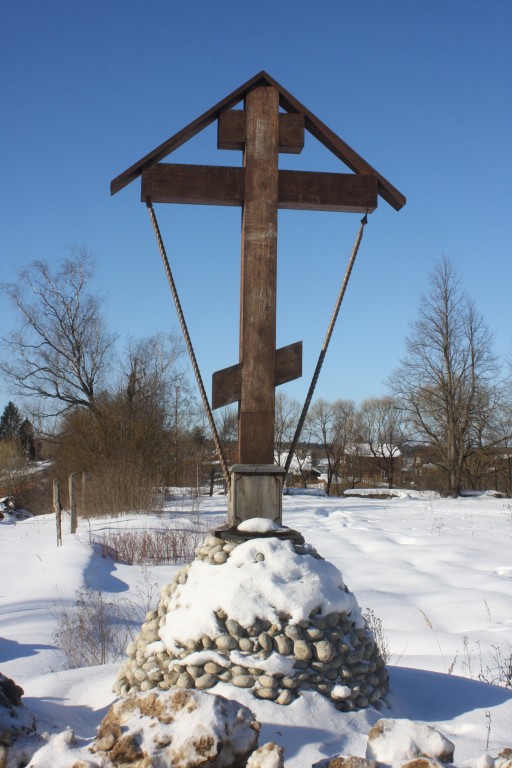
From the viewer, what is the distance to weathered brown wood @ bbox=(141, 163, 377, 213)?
3707 millimetres

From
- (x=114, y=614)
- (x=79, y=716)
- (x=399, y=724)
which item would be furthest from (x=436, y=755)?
(x=114, y=614)

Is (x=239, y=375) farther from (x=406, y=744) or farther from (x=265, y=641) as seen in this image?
(x=406, y=744)

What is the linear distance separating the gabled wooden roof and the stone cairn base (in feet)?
7.56

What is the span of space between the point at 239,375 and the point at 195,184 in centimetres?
109

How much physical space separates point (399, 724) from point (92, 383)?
76.0 feet

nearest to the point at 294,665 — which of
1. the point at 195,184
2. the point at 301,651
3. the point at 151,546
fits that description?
the point at 301,651

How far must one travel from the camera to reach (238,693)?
2701 millimetres

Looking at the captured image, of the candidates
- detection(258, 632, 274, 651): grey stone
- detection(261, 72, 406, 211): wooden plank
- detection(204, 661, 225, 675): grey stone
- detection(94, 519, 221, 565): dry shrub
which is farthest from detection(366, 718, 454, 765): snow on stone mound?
detection(94, 519, 221, 565): dry shrub

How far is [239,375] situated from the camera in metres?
3.55

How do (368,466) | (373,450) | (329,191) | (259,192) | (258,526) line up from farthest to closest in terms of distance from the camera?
(368,466), (373,450), (329,191), (259,192), (258,526)

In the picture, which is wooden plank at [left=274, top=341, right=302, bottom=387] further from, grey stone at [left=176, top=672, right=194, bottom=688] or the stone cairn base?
grey stone at [left=176, top=672, right=194, bottom=688]

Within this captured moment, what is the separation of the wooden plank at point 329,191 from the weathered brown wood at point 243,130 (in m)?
0.17

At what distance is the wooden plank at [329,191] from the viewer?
376cm

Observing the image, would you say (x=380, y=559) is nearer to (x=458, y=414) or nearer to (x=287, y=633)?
(x=287, y=633)
